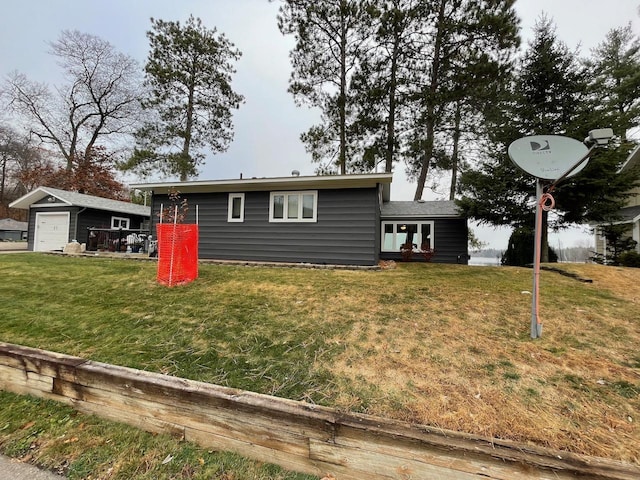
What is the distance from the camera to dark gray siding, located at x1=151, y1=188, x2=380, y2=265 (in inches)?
341

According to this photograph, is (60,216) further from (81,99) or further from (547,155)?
(547,155)

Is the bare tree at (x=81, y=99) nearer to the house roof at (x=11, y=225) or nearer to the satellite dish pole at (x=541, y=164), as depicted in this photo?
the house roof at (x=11, y=225)

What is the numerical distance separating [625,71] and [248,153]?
2139 centimetres

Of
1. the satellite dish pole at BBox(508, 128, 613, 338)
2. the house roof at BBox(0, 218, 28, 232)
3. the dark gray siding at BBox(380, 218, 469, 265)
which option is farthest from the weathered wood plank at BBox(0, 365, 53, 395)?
the house roof at BBox(0, 218, 28, 232)

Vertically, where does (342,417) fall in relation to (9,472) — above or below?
above

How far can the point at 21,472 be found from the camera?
6.73ft

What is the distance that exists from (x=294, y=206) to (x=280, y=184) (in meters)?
0.83

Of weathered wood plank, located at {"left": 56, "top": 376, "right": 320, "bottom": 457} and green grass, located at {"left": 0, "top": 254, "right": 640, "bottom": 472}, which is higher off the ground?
green grass, located at {"left": 0, "top": 254, "right": 640, "bottom": 472}

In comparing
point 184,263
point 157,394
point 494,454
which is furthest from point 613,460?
point 184,263

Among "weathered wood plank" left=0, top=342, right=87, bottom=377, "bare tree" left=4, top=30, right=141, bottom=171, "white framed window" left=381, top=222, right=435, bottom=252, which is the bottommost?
"weathered wood plank" left=0, top=342, right=87, bottom=377

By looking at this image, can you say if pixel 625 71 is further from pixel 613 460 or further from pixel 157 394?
pixel 157 394

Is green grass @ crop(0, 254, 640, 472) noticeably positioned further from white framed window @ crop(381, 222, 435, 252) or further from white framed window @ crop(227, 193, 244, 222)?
white framed window @ crop(381, 222, 435, 252)

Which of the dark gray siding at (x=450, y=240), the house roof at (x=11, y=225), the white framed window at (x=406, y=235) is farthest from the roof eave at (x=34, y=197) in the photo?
the house roof at (x=11, y=225)

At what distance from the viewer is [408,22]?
13.9 m
